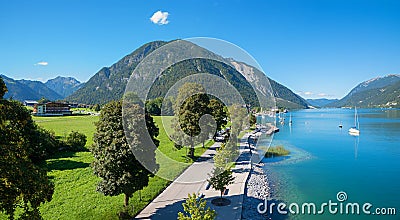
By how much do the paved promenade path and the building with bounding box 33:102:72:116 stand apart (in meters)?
94.1

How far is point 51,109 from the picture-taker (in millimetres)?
106312

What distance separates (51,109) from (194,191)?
10417cm

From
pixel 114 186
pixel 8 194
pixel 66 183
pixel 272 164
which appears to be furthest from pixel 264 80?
pixel 272 164

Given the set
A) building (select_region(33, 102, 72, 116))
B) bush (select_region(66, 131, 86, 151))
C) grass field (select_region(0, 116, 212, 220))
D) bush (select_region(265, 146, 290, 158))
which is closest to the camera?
grass field (select_region(0, 116, 212, 220))

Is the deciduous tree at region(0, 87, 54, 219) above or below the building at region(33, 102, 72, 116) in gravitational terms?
below

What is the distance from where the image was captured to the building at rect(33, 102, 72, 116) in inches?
4035

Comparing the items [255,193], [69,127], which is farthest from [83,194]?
[69,127]

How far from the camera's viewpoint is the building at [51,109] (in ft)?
336

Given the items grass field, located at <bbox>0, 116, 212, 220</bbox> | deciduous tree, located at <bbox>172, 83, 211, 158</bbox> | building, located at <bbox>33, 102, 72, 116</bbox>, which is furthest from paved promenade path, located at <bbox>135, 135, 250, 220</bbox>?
building, located at <bbox>33, 102, 72, 116</bbox>

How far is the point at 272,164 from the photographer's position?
37.5m

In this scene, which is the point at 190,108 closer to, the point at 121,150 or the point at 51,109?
the point at 121,150

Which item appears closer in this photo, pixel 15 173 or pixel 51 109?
pixel 15 173

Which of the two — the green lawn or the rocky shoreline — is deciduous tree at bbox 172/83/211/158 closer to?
the rocky shoreline

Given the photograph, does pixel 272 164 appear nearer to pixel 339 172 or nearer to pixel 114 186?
pixel 339 172
